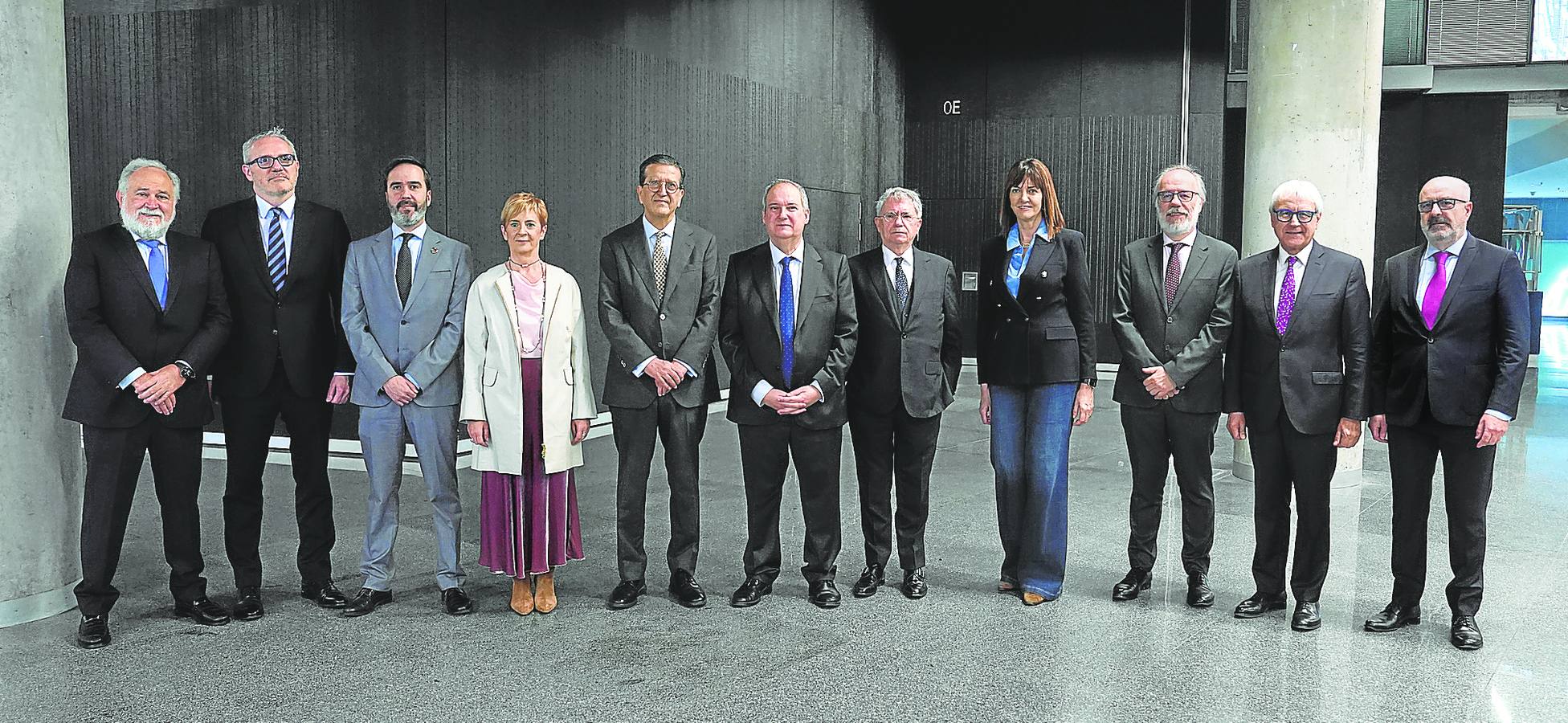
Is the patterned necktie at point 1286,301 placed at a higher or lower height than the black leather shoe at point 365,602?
higher

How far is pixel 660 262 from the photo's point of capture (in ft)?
15.1

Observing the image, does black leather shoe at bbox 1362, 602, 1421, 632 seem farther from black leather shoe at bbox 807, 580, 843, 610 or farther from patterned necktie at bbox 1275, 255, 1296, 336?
black leather shoe at bbox 807, 580, 843, 610

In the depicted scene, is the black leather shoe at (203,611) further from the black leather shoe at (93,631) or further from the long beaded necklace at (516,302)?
the long beaded necklace at (516,302)

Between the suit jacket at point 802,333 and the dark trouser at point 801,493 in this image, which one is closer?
the suit jacket at point 802,333

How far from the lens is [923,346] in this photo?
Answer: 4.62m

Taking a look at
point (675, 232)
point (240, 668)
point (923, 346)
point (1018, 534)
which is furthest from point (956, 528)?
point (240, 668)

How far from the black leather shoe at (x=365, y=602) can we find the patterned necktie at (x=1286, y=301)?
347cm

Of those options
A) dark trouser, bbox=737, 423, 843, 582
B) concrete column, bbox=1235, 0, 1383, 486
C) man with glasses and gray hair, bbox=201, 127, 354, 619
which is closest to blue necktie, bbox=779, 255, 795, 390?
dark trouser, bbox=737, 423, 843, 582

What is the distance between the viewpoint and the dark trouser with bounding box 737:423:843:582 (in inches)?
183

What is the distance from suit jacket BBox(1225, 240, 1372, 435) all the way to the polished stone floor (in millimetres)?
809

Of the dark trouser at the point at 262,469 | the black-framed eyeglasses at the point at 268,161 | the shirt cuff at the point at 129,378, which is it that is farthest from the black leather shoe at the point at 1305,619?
the shirt cuff at the point at 129,378

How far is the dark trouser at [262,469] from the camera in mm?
4520

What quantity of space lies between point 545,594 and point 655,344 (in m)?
1.03

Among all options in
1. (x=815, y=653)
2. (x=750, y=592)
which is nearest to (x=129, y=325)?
(x=750, y=592)
